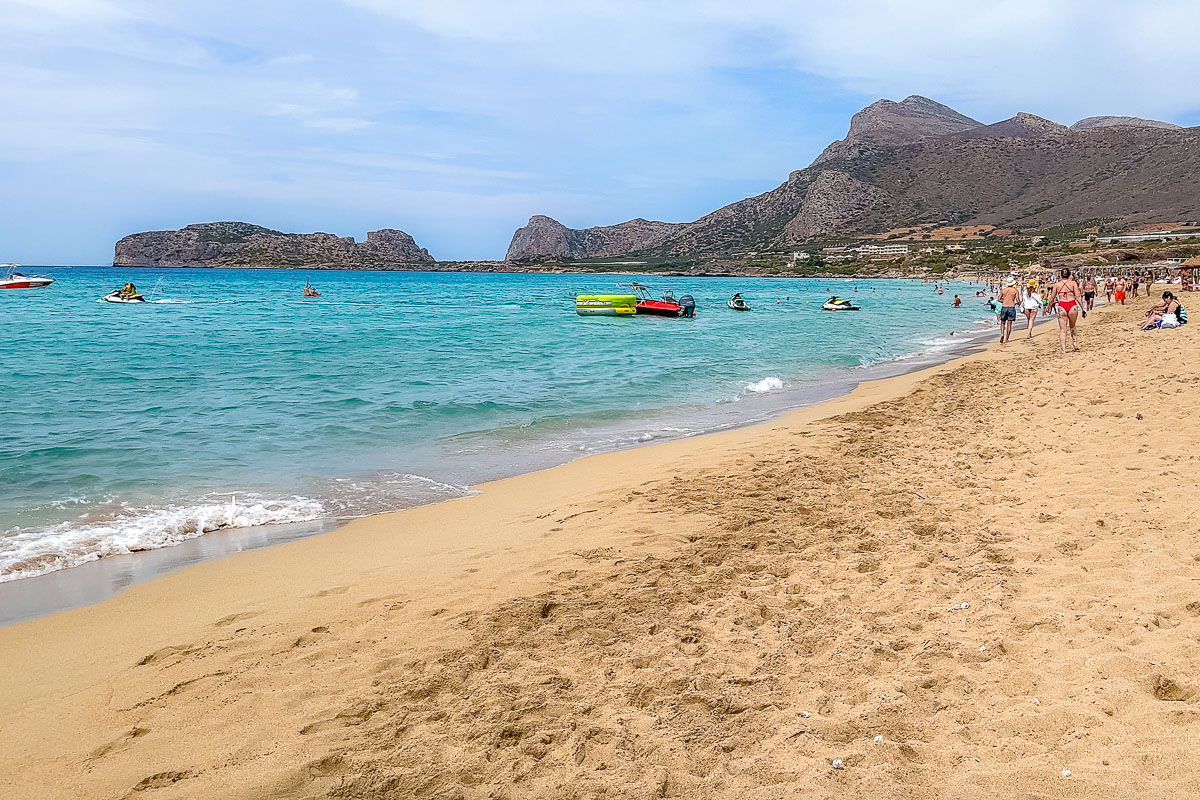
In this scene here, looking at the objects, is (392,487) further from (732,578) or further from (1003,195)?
(1003,195)

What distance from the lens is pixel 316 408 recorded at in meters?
13.7

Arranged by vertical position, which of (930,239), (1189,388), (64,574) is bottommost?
(64,574)

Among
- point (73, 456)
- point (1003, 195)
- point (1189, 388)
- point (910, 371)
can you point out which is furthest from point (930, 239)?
point (73, 456)

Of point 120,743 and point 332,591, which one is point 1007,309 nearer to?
point 332,591

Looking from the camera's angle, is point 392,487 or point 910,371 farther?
point 910,371

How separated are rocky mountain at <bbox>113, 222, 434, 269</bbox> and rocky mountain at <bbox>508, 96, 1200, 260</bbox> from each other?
82615 mm

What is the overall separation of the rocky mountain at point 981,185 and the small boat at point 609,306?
73868 millimetres

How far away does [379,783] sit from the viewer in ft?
10.2

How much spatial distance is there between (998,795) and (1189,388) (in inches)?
364

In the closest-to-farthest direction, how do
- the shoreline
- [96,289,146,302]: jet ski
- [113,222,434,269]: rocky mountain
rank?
the shoreline
[96,289,146,302]: jet ski
[113,222,434,269]: rocky mountain

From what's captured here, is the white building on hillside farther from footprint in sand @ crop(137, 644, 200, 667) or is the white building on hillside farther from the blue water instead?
footprint in sand @ crop(137, 644, 200, 667)

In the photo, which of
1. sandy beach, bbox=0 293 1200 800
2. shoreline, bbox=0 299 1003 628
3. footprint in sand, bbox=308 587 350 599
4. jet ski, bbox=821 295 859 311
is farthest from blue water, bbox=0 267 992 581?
jet ski, bbox=821 295 859 311

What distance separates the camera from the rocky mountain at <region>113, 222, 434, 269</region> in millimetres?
161375

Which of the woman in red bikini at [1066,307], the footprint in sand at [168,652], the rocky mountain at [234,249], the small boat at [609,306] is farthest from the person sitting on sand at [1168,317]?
the rocky mountain at [234,249]
